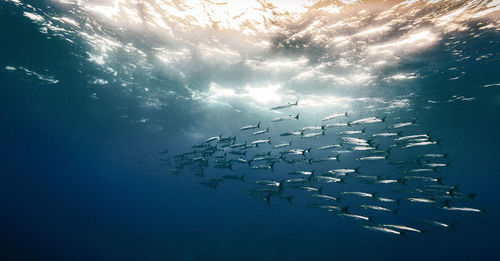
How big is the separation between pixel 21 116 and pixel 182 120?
2422 centimetres

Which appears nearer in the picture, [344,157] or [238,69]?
[238,69]

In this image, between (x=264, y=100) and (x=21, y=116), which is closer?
(x=264, y=100)

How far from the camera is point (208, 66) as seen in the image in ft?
48.4

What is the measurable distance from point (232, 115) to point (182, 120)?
7.30m

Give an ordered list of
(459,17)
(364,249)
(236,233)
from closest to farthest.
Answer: (459,17) → (236,233) → (364,249)

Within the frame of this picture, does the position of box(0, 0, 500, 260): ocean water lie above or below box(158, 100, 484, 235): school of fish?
above

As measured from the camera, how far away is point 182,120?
Answer: 27266mm

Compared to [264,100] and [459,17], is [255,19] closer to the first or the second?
[459,17]

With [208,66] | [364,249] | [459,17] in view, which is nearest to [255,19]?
[208,66]

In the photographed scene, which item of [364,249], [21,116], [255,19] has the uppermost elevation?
[255,19]

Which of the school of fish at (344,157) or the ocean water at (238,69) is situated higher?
the ocean water at (238,69)

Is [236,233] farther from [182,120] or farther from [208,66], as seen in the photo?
[208,66]

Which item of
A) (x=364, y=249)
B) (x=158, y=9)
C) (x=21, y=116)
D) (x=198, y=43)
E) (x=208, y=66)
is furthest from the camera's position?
(x=364, y=249)

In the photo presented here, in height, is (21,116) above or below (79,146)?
above
